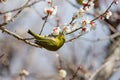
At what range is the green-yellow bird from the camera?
251 centimetres

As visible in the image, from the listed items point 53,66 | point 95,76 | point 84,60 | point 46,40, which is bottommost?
point 46,40

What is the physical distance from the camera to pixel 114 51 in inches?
203

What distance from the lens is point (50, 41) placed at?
8.43ft

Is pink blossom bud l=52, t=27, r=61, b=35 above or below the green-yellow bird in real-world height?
above

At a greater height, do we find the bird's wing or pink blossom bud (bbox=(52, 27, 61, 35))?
pink blossom bud (bbox=(52, 27, 61, 35))

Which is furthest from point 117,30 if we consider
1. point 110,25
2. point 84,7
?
point 84,7

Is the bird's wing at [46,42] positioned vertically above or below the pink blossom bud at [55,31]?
below

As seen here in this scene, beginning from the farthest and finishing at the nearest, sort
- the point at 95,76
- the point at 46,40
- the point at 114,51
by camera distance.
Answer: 1. the point at 114,51
2. the point at 95,76
3. the point at 46,40

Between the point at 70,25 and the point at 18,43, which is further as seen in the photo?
the point at 18,43

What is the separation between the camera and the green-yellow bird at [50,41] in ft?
8.22

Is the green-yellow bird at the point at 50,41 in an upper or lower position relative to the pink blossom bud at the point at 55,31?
lower

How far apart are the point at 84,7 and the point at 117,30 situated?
2.85 m

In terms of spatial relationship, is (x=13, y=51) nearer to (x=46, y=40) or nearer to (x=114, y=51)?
(x=114, y=51)

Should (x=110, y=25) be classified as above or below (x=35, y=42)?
above
